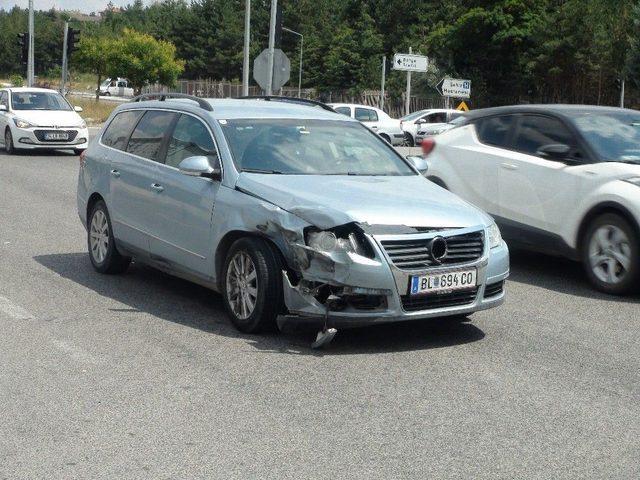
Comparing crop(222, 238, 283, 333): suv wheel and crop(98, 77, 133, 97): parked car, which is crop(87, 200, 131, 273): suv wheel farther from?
crop(98, 77, 133, 97): parked car

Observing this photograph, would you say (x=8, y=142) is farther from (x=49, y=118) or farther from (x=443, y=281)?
(x=443, y=281)

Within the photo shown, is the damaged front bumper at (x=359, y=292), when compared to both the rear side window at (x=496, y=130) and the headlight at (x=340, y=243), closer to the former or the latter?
the headlight at (x=340, y=243)

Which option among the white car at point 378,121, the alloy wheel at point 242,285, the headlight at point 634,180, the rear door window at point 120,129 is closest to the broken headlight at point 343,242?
the alloy wheel at point 242,285

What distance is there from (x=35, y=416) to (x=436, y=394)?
2177 mm

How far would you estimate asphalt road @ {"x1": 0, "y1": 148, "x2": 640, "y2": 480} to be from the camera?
502cm

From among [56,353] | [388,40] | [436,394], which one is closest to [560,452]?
[436,394]

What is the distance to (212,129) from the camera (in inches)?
335

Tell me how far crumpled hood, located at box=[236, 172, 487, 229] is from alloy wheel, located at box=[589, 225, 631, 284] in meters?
2.26

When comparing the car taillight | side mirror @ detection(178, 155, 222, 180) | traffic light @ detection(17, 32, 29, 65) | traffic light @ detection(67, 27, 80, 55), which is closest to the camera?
side mirror @ detection(178, 155, 222, 180)

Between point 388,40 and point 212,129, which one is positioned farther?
point 388,40

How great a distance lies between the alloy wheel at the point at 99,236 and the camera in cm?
987

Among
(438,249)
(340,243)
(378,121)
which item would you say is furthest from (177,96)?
(378,121)

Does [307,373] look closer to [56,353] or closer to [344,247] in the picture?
[344,247]

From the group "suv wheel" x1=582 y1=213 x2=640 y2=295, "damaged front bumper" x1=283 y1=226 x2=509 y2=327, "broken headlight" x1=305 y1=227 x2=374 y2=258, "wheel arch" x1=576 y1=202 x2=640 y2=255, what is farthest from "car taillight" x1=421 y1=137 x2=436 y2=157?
"broken headlight" x1=305 y1=227 x2=374 y2=258
